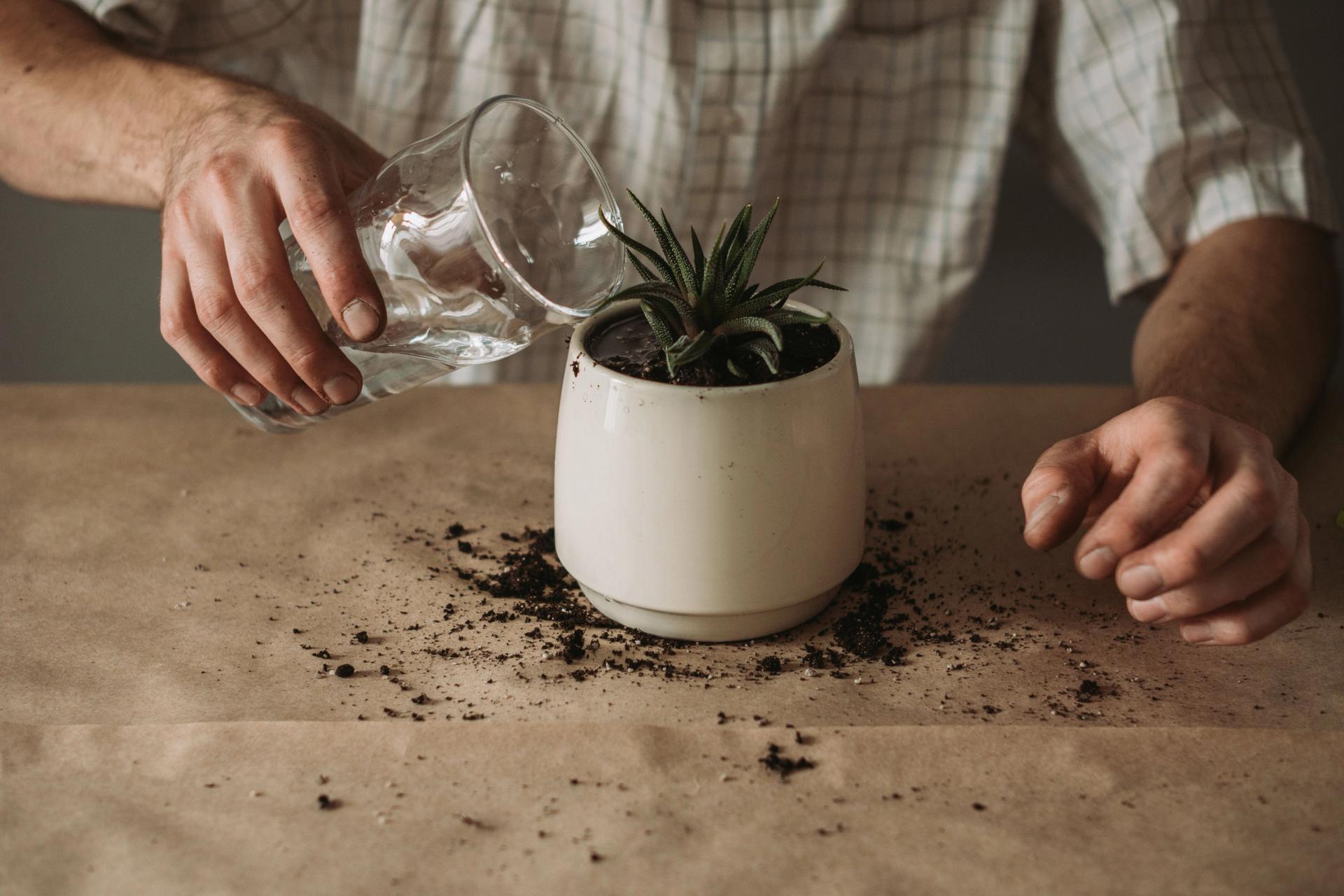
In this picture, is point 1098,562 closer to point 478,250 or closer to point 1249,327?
point 478,250

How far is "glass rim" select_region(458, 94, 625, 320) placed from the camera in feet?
2.21

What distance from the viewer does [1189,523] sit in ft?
2.22

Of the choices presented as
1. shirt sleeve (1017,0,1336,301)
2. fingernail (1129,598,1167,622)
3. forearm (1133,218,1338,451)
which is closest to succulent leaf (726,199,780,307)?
fingernail (1129,598,1167,622)

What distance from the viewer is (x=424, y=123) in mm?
1427

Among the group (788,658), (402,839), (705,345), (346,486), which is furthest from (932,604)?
(346,486)

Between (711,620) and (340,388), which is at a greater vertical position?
(340,388)

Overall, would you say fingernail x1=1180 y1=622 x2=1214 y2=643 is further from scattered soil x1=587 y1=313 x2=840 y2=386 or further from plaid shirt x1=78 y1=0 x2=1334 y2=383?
plaid shirt x1=78 y1=0 x2=1334 y2=383

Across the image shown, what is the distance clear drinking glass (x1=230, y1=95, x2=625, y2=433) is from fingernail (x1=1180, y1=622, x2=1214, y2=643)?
460 mm

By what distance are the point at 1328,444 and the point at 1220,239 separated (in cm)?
34

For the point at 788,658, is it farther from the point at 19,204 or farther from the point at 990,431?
the point at 19,204

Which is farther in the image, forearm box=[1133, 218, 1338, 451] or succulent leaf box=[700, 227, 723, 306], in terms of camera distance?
forearm box=[1133, 218, 1338, 451]

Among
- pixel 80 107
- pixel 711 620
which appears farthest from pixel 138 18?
pixel 711 620

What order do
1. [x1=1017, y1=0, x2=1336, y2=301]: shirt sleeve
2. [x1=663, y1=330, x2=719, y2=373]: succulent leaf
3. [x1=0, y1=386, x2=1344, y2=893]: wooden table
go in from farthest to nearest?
[x1=1017, y1=0, x2=1336, y2=301]: shirt sleeve < [x1=663, y1=330, x2=719, y2=373]: succulent leaf < [x1=0, y1=386, x2=1344, y2=893]: wooden table

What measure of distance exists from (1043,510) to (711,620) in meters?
0.25
